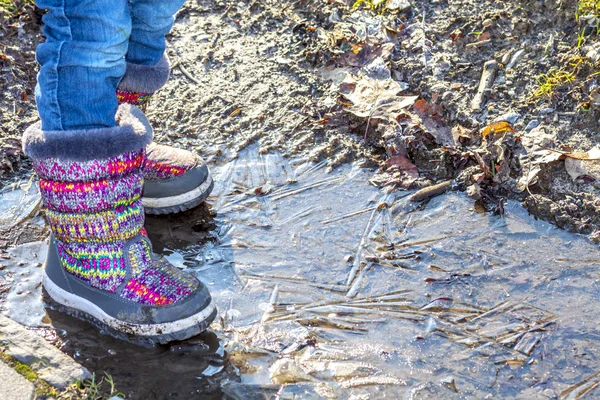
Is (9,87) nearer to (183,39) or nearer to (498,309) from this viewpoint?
(183,39)

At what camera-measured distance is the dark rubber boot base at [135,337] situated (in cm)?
223

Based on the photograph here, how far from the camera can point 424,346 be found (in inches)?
88.5

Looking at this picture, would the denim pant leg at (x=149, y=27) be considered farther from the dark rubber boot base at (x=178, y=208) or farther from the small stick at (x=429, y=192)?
the small stick at (x=429, y=192)

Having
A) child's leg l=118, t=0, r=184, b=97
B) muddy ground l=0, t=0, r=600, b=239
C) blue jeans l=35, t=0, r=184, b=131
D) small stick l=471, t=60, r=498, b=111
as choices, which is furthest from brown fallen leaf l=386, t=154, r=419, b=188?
blue jeans l=35, t=0, r=184, b=131

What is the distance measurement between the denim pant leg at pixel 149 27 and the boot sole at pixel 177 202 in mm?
565

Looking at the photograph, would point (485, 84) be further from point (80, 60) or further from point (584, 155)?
point (80, 60)

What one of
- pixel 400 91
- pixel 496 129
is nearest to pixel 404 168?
pixel 496 129

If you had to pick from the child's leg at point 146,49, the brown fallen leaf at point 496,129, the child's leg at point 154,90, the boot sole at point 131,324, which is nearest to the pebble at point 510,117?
the brown fallen leaf at point 496,129

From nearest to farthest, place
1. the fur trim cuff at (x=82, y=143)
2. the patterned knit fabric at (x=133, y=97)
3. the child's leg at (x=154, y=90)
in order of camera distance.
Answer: the fur trim cuff at (x=82, y=143) < the child's leg at (x=154, y=90) < the patterned knit fabric at (x=133, y=97)

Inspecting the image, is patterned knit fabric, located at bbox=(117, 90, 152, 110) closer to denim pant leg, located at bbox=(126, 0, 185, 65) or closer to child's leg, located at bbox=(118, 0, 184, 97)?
child's leg, located at bbox=(118, 0, 184, 97)

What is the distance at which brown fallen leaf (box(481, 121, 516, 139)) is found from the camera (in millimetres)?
3025

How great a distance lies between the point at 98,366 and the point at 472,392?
3.93 feet

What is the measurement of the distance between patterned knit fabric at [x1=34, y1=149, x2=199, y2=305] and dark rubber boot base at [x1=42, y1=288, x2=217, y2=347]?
0.11m

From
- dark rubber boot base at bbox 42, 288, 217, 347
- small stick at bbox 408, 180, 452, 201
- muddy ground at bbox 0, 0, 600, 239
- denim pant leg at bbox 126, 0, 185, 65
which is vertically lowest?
dark rubber boot base at bbox 42, 288, 217, 347
